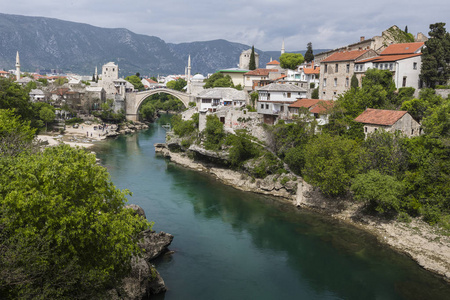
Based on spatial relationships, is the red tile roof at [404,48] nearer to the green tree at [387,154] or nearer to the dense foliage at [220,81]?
the green tree at [387,154]

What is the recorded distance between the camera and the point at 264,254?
2352 centimetres

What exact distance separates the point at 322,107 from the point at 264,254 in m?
19.0

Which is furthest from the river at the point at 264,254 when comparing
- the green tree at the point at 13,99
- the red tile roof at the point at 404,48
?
the red tile roof at the point at 404,48

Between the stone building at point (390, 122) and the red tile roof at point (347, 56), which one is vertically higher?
the red tile roof at point (347, 56)

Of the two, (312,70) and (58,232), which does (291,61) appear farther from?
(58,232)

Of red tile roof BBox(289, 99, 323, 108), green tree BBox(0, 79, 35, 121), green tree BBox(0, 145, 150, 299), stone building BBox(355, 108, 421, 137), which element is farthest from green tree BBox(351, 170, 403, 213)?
green tree BBox(0, 79, 35, 121)

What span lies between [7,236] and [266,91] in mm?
33737

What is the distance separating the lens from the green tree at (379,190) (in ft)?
85.1

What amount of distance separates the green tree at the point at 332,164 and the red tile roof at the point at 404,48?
44.3ft

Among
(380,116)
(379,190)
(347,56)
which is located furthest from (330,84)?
(379,190)

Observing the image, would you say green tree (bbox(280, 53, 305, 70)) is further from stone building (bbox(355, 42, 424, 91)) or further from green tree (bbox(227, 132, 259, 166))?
green tree (bbox(227, 132, 259, 166))

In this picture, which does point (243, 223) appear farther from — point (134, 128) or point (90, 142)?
point (134, 128)

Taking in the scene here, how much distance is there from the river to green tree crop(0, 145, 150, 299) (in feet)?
17.9

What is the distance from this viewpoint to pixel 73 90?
248 ft
